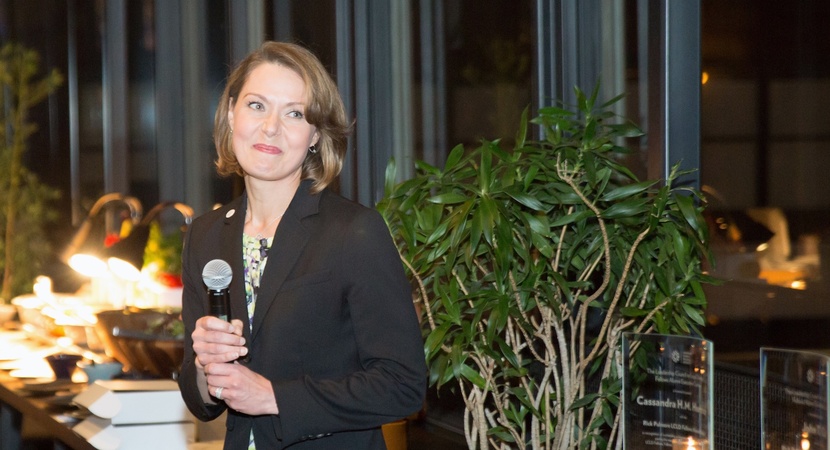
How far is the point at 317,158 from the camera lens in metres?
2.08

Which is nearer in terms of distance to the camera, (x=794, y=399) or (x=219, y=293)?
(x=794, y=399)

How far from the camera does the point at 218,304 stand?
1.79 metres

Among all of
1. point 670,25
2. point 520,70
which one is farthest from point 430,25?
point 670,25

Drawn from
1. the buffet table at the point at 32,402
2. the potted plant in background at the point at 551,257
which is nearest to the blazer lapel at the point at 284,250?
the potted plant in background at the point at 551,257

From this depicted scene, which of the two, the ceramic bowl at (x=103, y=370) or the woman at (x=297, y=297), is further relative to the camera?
the ceramic bowl at (x=103, y=370)

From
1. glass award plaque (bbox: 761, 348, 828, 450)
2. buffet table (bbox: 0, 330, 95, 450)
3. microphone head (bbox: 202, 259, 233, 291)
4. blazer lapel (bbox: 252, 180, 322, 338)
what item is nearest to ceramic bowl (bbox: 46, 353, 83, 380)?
buffet table (bbox: 0, 330, 95, 450)

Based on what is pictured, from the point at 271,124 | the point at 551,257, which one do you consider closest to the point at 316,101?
the point at 271,124

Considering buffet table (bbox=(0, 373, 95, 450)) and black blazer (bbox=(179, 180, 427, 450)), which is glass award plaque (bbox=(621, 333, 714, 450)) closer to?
black blazer (bbox=(179, 180, 427, 450))

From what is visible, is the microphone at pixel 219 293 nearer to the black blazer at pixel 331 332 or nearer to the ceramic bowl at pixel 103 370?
the black blazer at pixel 331 332

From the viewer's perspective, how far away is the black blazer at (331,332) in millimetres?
1844

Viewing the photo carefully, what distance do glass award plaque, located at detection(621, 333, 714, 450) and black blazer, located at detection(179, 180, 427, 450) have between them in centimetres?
39

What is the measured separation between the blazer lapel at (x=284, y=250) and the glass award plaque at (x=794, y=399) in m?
0.81

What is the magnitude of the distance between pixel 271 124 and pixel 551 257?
2.64 ft

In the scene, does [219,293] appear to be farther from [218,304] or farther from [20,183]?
[20,183]
